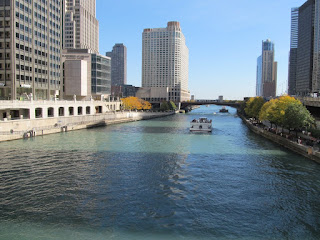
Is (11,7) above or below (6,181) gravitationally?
above

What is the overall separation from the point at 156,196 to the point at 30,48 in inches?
3692

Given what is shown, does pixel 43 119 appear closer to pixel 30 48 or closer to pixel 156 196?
pixel 30 48

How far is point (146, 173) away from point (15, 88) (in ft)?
252

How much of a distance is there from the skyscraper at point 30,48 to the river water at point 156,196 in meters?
55.3

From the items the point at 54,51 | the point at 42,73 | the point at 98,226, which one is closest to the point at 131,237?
the point at 98,226

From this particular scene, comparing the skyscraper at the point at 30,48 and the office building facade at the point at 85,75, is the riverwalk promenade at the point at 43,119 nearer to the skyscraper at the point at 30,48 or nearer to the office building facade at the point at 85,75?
the skyscraper at the point at 30,48

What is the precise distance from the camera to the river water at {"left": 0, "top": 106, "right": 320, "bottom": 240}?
2327cm

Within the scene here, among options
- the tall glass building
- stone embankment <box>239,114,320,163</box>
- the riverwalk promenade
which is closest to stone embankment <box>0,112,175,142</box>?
the riverwalk promenade

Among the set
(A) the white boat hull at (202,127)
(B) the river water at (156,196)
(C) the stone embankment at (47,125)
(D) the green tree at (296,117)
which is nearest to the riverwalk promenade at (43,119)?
(C) the stone embankment at (47,125)

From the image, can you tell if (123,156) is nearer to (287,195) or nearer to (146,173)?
(146,173)

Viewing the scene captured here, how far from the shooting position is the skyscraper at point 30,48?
96.4m

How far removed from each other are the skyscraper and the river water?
55274 mm

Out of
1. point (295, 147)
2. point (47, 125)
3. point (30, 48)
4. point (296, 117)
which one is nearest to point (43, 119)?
point (47, 125)

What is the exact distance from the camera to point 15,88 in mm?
99625
